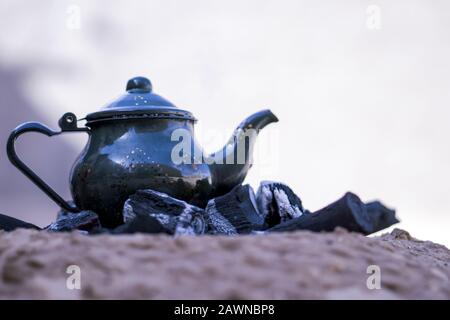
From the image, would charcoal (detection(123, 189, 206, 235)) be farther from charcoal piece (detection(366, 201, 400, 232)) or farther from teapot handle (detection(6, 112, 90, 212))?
charcoal piece (detection(366, 201, 400, 232))

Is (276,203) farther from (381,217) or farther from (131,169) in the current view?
(381,217)

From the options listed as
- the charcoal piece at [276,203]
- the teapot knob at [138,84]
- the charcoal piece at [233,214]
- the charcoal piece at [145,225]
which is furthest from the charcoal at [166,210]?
the teapot knob at [138,84]

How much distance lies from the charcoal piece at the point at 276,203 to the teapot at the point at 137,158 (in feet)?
0.43

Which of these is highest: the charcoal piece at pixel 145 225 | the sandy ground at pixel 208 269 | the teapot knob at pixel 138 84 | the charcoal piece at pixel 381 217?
the teapot knob at pixel 138 84

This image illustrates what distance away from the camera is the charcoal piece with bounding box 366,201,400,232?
198cm

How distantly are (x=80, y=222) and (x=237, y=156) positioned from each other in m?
0.64

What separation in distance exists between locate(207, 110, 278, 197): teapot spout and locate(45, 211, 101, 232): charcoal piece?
0.47 meters

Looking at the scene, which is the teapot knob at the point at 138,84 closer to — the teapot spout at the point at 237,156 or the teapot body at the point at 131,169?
the teapot body at the point at 131,169

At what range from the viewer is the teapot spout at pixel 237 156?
8.63 feet

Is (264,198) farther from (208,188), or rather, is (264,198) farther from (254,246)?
(254,246)

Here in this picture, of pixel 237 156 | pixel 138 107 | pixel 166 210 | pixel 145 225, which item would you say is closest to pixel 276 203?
pixel 237 156

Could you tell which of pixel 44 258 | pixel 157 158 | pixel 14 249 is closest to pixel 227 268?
pixel 44 258

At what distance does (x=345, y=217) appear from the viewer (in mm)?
1976
